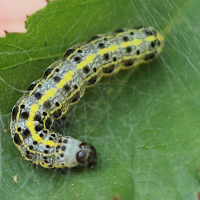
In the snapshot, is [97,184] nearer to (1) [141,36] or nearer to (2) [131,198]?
(2) [131,198]

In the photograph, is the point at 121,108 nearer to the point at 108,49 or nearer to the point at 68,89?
the point at 68,89

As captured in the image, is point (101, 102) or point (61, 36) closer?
point (61, 36)

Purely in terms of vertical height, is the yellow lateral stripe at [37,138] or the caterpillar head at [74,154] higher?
the yellow lateral stripe at [37,138]

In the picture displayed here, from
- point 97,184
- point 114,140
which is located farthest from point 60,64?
point 97,184

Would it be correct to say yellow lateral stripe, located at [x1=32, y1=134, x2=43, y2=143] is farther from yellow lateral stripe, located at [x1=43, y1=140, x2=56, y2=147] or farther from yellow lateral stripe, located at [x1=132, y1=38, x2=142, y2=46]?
yellow lateral stripe, located at [x1=132, y1=38, x2=142, y2=46]

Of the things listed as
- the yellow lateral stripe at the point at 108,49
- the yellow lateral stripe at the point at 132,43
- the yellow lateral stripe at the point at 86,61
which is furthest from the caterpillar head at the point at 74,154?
the yellow lateral stripe at the point at 132,43

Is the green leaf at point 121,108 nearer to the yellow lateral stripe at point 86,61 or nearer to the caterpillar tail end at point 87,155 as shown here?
the caterpillar tail end at point 87,155

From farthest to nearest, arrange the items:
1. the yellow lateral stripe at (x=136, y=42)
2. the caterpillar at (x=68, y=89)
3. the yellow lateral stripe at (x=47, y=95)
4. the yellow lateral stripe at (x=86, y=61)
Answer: the yellow lateral stripe at (x=136, y=42), the yellow lateral stripe at (x=86, y=61), the yellow lateral stripe at (x=47, y=95), the caterpillar at (x=68, y=89)

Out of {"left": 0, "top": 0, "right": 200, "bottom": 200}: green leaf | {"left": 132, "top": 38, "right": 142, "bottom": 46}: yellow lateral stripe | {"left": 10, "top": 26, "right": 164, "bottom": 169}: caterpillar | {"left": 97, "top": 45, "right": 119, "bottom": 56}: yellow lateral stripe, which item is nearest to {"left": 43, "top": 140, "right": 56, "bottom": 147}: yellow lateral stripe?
{"left": 10, "top": 26, "right": 164, "bottom": 169}: caterpillar
